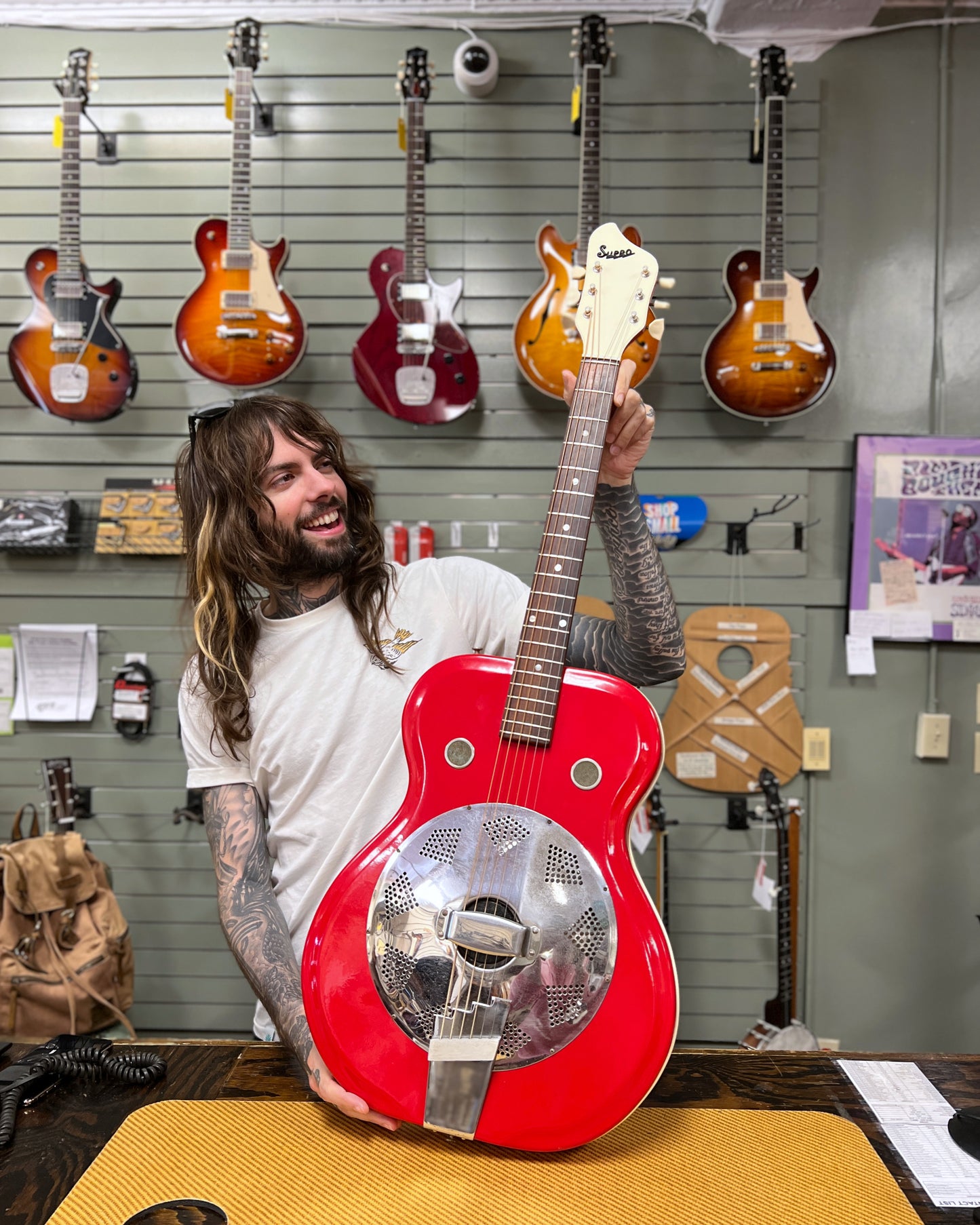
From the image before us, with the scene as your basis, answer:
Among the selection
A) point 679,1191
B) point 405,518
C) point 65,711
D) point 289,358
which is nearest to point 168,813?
point 65,711

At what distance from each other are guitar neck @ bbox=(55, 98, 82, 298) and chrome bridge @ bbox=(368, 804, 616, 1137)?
8.00 ft

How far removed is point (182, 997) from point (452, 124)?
118 inches

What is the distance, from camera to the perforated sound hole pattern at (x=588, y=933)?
0.94 m

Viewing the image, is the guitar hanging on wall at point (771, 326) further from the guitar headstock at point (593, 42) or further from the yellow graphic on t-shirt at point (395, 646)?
the yellow graphic on t-shirt at point (395, 646)

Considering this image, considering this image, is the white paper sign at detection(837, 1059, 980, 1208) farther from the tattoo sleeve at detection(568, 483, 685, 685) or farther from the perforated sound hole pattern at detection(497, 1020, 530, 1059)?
the tattoo sleeve at detection(568, 483, 685, 685)

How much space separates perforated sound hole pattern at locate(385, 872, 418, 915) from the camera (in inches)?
38.8

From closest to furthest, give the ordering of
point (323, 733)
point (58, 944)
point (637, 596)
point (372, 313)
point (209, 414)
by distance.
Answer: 1. point (637, 596)
2. point (323, 733)
3. point (209, 414)
4. point (58, 944)
5. point (372, 313)

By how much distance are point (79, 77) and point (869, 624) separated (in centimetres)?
302

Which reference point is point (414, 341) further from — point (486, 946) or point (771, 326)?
point (486, 946)

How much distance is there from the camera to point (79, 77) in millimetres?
2699

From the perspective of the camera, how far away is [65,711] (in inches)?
114

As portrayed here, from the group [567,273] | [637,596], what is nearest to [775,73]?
[567,273]

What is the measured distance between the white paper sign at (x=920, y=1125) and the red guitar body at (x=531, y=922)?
0.32 m

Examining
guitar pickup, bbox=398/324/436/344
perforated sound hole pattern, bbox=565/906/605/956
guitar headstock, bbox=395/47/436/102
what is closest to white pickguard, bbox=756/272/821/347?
guitar pickup, bbox=398/324/436/344
